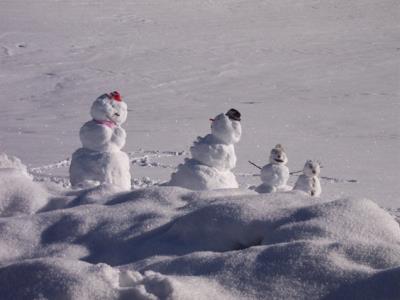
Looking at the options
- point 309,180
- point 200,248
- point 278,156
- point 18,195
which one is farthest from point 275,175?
point 200,248

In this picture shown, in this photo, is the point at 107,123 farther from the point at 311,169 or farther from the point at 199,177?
the point at 311,169

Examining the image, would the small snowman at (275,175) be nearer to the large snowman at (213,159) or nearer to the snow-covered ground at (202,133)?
the large snowman at (213,159)

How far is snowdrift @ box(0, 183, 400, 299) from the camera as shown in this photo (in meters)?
2.16

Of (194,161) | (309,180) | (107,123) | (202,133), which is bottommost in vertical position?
(202,133)

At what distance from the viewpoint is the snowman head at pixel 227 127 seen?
478cm

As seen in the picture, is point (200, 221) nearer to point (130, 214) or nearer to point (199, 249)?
point (199, 249)

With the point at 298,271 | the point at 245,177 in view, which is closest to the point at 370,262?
the point at 298,271

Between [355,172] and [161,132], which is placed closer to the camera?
[355,172]

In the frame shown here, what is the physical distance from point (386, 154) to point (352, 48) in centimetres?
788

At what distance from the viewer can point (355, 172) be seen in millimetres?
6844

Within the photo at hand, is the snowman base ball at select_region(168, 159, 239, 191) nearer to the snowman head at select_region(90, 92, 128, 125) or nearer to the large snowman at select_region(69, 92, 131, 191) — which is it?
the large snowman at select_region(69, 92, 131, 191)

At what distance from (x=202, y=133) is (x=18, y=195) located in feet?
17.7

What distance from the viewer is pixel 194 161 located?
4.88 meters

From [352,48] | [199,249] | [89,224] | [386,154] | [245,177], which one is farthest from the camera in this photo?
[352,48]
